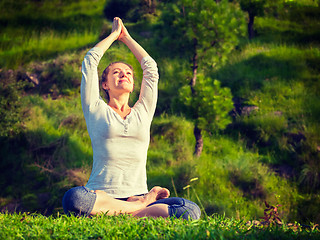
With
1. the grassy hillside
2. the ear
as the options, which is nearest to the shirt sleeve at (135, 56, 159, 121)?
the ear

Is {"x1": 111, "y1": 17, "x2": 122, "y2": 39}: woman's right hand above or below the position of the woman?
above

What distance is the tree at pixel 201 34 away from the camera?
7.25 m

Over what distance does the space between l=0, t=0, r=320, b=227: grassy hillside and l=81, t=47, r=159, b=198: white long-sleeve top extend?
2.55 metres

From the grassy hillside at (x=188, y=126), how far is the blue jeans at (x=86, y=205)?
10.4 ft

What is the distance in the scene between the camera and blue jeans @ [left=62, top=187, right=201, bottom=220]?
2.89 m

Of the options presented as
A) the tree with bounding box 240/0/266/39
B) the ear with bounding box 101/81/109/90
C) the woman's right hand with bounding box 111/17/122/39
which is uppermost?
the tree with bounding box 240/0/266/39

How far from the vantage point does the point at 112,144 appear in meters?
3.26

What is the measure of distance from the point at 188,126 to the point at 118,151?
202 inches

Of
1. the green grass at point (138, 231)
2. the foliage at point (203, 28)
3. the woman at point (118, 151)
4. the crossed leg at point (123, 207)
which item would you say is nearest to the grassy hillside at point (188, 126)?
the foliage at point (203, 28)

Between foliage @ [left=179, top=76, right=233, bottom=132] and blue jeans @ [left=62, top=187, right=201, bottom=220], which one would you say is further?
foliage @ [left=179, top=76, right=233, bottom=132]

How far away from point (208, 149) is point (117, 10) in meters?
4.42

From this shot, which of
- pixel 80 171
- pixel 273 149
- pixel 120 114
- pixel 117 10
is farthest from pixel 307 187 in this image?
pixel 117 10

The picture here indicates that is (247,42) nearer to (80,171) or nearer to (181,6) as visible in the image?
(181,6)

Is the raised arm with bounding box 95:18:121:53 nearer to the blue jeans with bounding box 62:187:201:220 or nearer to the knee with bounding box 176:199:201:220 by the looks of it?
the blue jeans with bounding box 62:187:201:220
